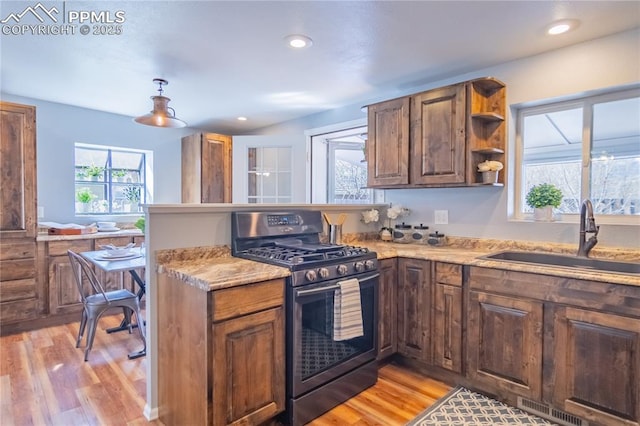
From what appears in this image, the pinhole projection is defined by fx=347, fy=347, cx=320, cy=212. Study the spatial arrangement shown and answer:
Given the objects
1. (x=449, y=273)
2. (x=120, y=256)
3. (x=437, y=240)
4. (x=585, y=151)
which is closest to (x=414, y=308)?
A: (x=449, y=273)

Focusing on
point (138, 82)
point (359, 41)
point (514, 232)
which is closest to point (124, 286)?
point (138, 82)

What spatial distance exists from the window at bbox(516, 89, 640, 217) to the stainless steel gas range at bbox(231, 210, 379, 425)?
1.53m

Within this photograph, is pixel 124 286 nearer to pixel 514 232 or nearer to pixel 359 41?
pixel 359 41

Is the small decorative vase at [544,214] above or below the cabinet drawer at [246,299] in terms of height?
above

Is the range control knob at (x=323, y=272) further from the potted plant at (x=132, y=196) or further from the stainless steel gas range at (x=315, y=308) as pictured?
the potted plant at (x=132, y=196)

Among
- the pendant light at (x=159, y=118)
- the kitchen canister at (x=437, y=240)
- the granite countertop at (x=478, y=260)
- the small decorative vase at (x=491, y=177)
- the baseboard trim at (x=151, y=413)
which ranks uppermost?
the pendant light at (x=159, y=118)

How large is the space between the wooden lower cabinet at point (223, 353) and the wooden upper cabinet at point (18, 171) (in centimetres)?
227

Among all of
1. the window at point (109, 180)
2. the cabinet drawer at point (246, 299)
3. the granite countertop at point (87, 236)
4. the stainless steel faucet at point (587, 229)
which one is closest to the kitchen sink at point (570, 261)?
the stainless steel faucet at point (587, 229)

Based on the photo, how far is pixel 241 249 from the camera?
228 cm

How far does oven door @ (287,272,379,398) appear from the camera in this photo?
188cm

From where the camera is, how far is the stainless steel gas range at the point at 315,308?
189 cm

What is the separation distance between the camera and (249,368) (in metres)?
1.73

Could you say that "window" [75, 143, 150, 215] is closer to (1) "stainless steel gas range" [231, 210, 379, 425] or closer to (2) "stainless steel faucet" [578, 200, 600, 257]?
(1) "stainless steel gas range" [231, 210, 379, 425]

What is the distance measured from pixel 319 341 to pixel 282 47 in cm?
199
